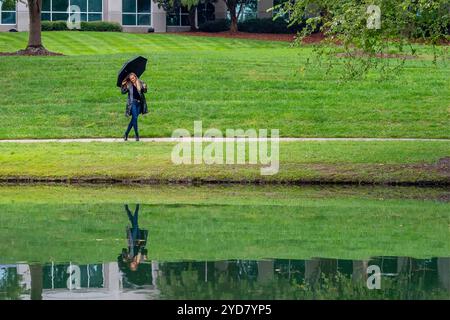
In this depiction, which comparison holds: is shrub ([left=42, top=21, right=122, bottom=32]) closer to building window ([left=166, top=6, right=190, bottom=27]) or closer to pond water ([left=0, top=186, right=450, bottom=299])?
building window ([left=166, top=6, right=190, bottom=27])

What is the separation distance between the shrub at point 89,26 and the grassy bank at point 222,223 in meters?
39.3

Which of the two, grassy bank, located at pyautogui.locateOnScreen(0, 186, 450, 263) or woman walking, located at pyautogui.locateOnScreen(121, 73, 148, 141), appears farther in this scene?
woman walking, located at pyautogui.locateOnScreen(121, 73, 148, 141)

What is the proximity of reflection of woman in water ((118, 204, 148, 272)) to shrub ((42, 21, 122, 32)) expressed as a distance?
43.6 meters

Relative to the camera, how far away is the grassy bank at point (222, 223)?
16031 mm

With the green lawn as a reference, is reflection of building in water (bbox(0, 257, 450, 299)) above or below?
below

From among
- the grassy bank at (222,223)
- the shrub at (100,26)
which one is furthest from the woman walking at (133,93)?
the shrub at (100,26)

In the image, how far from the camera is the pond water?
43.9 ft

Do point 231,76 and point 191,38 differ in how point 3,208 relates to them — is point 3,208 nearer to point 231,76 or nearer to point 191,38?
point 231,76

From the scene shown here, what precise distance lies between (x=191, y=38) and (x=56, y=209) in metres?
40.5

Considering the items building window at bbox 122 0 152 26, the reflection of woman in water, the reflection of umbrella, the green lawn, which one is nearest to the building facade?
building window at bbox 122 0 152 26

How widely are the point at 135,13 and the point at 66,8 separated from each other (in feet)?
13.3

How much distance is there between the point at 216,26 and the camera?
65.0 metres

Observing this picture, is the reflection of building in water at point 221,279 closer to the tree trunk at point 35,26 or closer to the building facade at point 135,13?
the tree trunk at point 35,26
